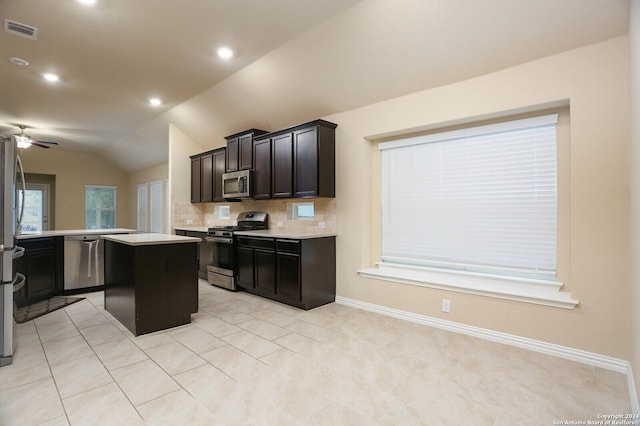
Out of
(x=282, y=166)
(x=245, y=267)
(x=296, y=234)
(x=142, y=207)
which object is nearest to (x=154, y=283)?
(x=245, y=267)

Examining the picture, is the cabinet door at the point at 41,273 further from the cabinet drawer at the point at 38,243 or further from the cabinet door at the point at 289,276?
the cabinet door at the point at 289,276

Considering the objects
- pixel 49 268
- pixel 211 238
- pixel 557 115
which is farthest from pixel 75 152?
pixel 557 115

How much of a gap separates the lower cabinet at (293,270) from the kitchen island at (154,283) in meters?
1.01

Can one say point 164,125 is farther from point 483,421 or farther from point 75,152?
point 483,421

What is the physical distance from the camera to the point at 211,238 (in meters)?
5.04

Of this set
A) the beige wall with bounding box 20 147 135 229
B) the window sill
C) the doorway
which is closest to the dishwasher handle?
the window sill

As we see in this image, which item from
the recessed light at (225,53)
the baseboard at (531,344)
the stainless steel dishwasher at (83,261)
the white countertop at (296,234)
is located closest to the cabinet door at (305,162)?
the white countertop at (296,234)

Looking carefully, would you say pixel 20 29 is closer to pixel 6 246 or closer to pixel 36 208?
pixel 6 246

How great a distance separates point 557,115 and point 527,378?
6.87 feet

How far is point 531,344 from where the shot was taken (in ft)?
8.75

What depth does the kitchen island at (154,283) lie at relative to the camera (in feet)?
9.93

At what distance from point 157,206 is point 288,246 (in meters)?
6.08

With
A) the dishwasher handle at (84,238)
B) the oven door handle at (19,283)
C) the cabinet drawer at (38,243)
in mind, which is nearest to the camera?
the oven door handle at (19,283)

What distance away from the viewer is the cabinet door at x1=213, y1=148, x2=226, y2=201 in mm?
5656
